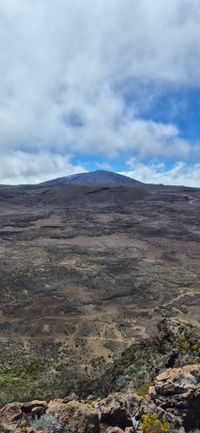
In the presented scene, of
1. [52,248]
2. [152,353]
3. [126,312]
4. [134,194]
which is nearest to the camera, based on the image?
[152,353]

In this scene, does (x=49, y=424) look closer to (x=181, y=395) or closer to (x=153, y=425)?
(x=153, y=425)

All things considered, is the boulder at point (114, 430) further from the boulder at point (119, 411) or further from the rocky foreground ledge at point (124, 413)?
the boulder at point (119, 411)

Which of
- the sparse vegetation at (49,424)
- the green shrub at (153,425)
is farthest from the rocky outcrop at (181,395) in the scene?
the sparse vegetation at (49,424)

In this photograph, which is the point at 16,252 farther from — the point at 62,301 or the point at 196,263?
the point at 196,263

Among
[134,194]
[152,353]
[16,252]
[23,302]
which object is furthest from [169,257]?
[134,194]

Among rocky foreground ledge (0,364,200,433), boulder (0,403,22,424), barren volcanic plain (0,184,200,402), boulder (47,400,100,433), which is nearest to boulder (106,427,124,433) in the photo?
rocky foreground ledge (0,364,200,433)

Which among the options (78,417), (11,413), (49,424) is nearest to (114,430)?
(78,417)
